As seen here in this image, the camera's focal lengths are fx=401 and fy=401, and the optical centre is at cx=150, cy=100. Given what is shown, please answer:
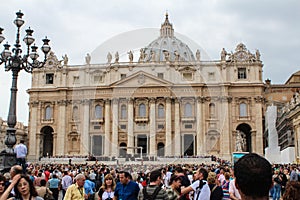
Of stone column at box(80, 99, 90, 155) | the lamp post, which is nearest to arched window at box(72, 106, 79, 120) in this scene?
stone column at box(80, 99, 90, 155)

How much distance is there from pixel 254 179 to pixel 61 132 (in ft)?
170

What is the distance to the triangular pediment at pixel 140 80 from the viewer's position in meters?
50.0

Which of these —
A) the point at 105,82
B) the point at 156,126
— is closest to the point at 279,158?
the point at 156,126

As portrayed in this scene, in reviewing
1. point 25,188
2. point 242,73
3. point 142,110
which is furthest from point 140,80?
point 25,188

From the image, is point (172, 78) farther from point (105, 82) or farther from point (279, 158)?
point (279, 158)

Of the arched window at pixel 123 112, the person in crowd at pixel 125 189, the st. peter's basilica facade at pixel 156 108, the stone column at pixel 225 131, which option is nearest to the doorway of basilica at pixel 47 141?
the st. peter's basilica facade at pixel 156 108

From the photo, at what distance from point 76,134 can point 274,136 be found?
2480cm

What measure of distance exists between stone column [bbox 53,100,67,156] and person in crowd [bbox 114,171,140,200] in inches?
1843

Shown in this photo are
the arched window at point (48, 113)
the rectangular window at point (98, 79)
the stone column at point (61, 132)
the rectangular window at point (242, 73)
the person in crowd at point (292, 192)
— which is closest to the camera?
the person in crowd at point (292, 192)

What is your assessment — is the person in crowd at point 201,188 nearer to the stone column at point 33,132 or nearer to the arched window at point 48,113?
the stone column at point 33,132

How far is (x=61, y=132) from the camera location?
52.5m

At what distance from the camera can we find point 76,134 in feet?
173

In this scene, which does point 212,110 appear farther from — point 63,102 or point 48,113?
point 48,113

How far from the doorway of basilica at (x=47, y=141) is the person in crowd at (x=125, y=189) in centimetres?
5026
